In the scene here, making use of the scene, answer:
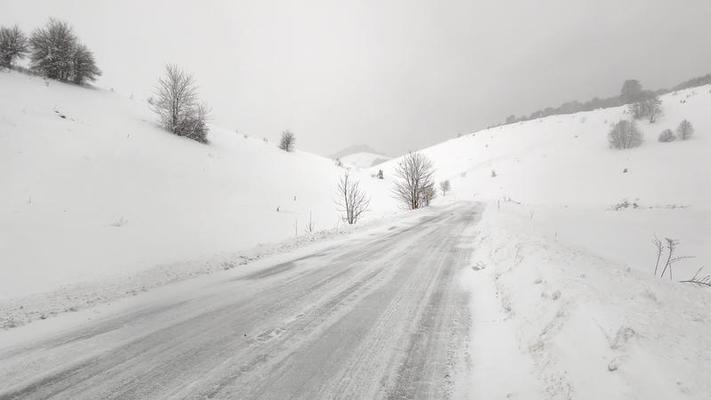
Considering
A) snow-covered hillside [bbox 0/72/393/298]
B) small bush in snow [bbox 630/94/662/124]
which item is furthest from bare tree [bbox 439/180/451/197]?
small bush in snow [bbox 630/94/662/124]

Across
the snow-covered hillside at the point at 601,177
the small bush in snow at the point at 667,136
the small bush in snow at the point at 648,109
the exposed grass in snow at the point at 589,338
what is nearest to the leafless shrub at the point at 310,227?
the exposed grass in snow at the point at 589,338

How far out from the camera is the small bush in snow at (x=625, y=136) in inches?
1699

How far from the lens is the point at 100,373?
2.82 meters

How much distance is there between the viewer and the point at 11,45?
16969 mm

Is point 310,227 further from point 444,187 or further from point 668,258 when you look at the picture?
point 444,187

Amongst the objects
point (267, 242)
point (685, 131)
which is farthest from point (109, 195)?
point (685, 131)

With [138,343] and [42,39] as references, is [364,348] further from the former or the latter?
[42,39]

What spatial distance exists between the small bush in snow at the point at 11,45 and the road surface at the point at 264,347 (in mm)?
22275

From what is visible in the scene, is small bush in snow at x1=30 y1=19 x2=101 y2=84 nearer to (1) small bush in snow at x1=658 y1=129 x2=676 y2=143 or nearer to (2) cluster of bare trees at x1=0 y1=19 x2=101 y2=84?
(2) cluster of bare trees at x1=0 y1=19 x2=101 y2=84

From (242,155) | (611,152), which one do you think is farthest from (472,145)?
(242,155)

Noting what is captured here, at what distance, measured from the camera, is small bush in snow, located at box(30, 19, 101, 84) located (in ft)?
59.0

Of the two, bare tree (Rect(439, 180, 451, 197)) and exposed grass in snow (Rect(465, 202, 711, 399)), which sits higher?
bare tree (Rect(439, 180, 451, 197))

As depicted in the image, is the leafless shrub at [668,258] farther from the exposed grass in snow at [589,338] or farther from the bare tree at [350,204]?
the bare tree at [350,204]

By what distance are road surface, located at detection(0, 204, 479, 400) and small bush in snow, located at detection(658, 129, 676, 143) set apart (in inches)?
2078
